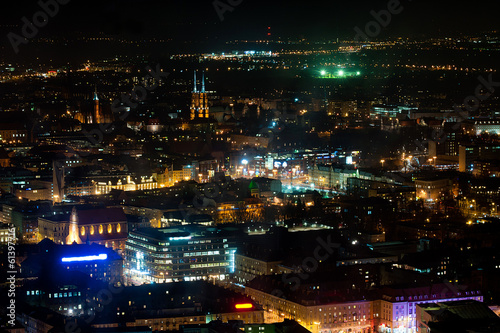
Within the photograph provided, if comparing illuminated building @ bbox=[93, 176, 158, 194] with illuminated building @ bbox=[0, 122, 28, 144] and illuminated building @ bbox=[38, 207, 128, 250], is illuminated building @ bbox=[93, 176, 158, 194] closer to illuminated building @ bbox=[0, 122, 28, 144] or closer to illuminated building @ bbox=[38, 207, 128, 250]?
illuminated building @ bbox=[38, 207, 128, 250]

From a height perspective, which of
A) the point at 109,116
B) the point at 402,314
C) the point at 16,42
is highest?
the point at 16,42

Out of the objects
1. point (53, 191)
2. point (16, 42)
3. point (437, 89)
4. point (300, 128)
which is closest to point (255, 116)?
point (300, 128)

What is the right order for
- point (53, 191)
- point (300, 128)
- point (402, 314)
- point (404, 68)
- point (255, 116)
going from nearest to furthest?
point (402, 314) < point (53, 191) < point (300, 128) < point (255, 116) < point (404, 68)

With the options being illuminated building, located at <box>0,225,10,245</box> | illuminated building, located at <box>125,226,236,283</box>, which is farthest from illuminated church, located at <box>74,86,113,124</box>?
illuminated building, located at <box>125,226,236,283</box>

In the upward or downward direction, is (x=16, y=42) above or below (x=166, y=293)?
above

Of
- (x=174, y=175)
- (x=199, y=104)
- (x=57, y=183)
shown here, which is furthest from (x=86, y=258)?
(x=199, y=104)

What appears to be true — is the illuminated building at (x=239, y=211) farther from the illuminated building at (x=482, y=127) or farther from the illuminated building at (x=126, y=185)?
the illuminated building at (x=482, y=127)

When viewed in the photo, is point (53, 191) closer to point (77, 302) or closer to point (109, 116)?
point (77, 302)
